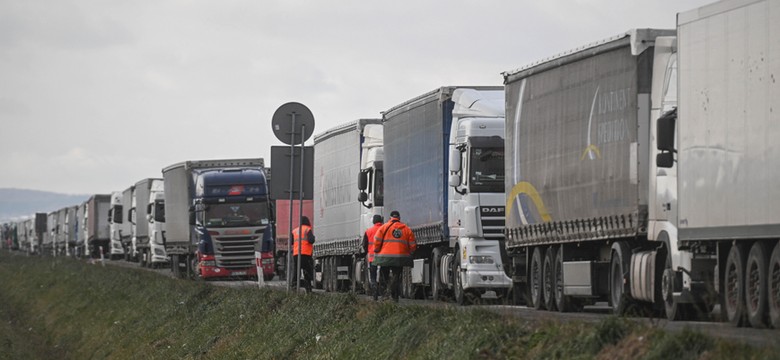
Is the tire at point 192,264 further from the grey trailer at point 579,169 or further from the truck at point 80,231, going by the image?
the truck at point 80,231

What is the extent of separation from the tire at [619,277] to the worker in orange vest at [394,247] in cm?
548

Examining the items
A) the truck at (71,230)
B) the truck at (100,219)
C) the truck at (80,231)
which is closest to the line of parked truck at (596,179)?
the truck at (100,219)

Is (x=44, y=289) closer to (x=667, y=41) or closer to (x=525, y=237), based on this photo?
(x=525, y=237)

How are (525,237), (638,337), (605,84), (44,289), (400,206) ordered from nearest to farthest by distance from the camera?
(638,337) → (605,84) → (525,237) → (400,206) → (44,289)

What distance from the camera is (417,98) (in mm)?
30422

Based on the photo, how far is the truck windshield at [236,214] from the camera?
43719 mm

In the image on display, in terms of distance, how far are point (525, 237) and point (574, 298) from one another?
200cm

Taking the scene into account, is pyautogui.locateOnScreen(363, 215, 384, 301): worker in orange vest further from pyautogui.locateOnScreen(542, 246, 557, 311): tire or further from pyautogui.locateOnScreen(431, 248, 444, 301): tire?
pyautogui.locateOnScreen(542, 246, 557, 311): tire

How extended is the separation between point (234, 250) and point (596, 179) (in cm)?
2396

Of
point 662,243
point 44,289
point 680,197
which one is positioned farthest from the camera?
point 44,289

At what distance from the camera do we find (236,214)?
4384 centimetres

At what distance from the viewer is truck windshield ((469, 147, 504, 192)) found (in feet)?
87.5

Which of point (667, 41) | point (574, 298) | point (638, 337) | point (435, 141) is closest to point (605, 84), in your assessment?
point (667, 41)

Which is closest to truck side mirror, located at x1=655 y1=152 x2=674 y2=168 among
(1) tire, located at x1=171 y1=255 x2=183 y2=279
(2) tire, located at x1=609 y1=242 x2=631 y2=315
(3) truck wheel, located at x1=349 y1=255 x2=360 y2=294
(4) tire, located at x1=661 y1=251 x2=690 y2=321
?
(4) tire, located at x1=661 y1=251 x2=690 y2=321
